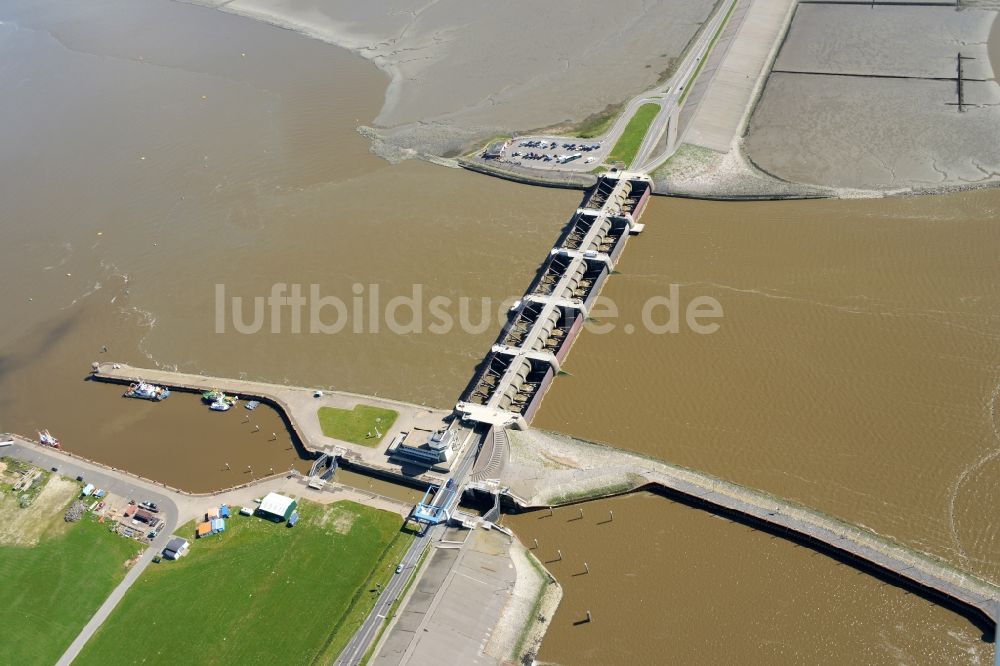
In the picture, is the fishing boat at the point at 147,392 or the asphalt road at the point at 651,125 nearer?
the fishing boat at the point at 147,392

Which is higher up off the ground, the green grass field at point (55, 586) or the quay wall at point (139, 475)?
the quay wall at point (139, 475)

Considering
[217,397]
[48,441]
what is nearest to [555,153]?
[217,397]

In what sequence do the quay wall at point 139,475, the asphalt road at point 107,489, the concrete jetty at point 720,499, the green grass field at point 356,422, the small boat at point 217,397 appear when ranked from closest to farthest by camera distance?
the concrete jetty at point 720,499 < the asphalt road at point 107,489 < the quay wall at point 139,475 < the green grass field at point 356,422 < the small boat at point 217,397

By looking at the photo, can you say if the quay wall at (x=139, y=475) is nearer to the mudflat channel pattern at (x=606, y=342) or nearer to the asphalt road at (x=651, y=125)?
the mudflat channel pattern at (x=606, y=342)

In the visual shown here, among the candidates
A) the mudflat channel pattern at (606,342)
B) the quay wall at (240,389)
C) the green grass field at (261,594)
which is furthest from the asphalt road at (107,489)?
the quay wall at (240,389)

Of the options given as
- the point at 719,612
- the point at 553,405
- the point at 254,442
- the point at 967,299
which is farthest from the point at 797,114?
the point at 254,442

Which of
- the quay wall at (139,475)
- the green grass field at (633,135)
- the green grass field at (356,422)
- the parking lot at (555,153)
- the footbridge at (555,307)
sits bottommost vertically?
the quay wall at (139,475)

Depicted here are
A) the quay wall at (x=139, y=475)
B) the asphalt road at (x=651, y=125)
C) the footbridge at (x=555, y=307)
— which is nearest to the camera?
the quay wall at (x=139, y=475)

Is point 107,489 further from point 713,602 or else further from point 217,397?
point 713,602
